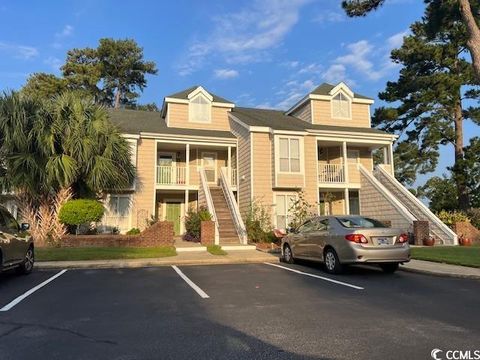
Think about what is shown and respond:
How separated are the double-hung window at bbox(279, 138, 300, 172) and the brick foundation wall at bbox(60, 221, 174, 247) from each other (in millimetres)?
7476

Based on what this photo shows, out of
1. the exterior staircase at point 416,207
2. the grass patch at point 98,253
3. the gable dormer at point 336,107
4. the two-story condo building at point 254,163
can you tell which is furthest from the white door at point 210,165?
the exterior staircase at point 416,207

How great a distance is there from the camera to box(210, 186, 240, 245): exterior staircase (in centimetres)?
1857

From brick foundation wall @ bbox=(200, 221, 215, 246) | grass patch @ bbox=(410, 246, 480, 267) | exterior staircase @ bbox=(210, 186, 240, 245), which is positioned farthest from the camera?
exterior staircase @ bbox=(210, 186, 240, 245)

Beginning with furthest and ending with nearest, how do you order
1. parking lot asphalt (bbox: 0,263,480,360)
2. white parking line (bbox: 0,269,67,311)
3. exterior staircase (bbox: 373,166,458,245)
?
exterior staircase (bbox: 373,166,458,245), white parking line (bbox: 0,269,67,311), parking lot asphalt (bbox: 0,263,480,360)

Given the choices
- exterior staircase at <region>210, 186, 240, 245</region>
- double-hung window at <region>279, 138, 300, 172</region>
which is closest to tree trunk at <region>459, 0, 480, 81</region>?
double-hung window at <region>279, 138, 300, 172</region>

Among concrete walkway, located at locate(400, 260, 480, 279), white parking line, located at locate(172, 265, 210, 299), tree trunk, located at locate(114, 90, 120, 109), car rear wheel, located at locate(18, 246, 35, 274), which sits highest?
tree trunk, located at locate(114, 90, 120, 109)

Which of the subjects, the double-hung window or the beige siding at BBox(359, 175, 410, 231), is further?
the double-hung window

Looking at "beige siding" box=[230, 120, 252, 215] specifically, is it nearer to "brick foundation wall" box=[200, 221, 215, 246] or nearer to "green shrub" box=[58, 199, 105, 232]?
"brick foundation wall" box=[200, 221, 215, 246]

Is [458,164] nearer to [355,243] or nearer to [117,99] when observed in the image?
[355,243]

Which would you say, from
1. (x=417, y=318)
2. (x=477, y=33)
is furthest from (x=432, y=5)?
(x=417, y=318)

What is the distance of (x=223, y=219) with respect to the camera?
788 inches

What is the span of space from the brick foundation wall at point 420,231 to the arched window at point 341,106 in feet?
31.4

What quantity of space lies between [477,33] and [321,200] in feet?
39.6

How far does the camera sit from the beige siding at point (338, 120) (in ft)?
82.5
